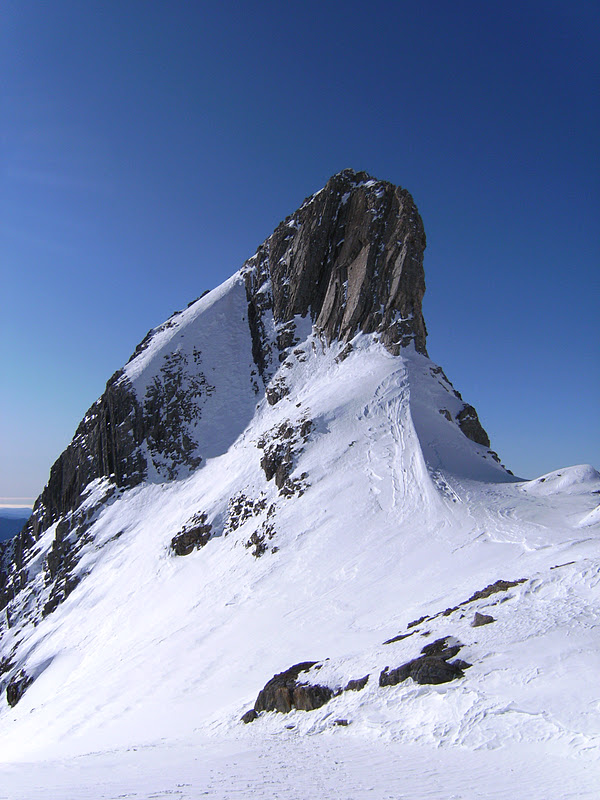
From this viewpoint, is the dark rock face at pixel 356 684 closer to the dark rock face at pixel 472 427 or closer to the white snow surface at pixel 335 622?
the white snow surface at pixel 335 622

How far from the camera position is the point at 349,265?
165 ft

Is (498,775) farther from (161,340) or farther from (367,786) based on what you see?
(161,340)

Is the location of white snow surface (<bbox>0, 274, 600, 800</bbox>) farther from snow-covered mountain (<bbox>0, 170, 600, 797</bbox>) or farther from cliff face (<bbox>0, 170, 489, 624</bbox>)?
cliff face (<bbox>0, 170, 489, 624</bbox>)

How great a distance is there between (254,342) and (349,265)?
573 inches

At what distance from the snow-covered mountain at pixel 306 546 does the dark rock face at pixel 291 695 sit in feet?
0.23

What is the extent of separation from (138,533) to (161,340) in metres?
26.6

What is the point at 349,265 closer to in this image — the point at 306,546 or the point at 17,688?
the point at 306,546

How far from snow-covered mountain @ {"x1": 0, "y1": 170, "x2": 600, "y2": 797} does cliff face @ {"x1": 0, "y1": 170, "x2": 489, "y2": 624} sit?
26 centimetres

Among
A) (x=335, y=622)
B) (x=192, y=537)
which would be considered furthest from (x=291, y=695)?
(x=192, y=537)

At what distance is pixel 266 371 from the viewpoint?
54.0 metres

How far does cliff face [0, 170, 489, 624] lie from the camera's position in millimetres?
44688

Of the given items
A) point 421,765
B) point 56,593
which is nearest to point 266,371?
point 56,593

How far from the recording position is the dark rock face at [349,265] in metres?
42.9

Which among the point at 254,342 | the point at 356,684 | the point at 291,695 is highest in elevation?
the point at 254,342
